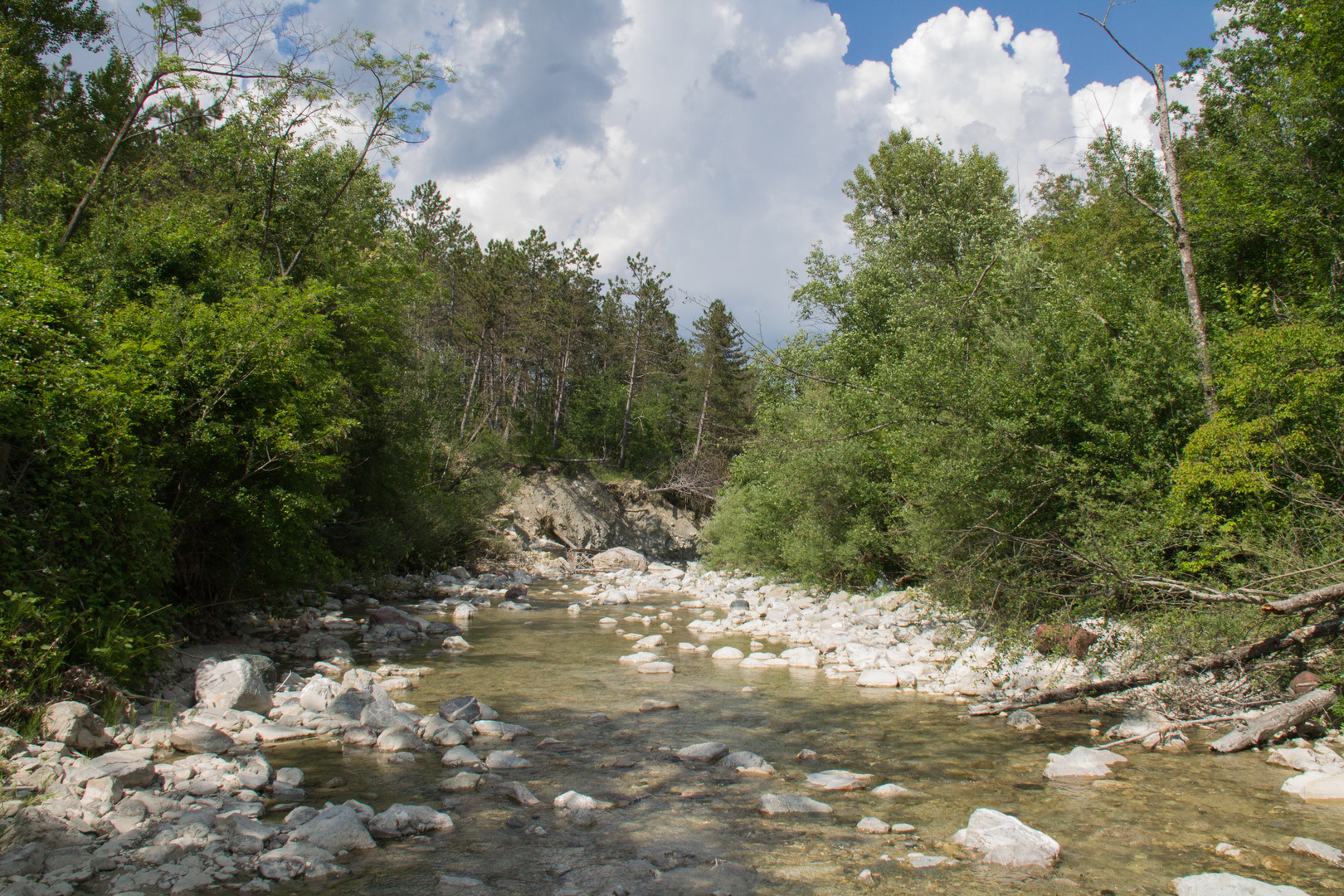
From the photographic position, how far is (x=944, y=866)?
5.07m

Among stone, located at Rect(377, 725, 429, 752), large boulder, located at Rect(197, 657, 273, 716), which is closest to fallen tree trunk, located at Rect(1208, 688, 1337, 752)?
stone, located at Rect(377, 725, 429, 752)

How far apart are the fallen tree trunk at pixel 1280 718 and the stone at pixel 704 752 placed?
4.86 metres

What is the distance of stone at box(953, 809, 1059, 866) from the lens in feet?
16.8

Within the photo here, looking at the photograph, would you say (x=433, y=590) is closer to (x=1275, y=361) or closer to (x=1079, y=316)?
(x=1079, y=316)

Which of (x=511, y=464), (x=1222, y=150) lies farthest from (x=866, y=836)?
(x=511, y=464)

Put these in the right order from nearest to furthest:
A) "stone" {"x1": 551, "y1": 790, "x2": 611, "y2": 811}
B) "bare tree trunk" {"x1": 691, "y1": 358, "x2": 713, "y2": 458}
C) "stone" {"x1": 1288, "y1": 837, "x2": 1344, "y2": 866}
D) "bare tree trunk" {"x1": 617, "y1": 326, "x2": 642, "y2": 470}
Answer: "stone" {"x1": 1288, "y1": 837, "x2": 1344, "y2": 866} → "stone" {"x1": 551, "y1": 790, "x2": 611, "y2": 811} → "bare tree trunk" {"x1": 617, "y1": 326, "x2": 642, "y2": 470} → "bare tree trunk" {"x1": 691, "y1": 358, "x2": 713, "y2": 458}

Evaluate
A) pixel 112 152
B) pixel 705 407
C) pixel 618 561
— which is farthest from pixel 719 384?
pixel 112 152

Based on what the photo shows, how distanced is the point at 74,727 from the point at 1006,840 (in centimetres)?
738

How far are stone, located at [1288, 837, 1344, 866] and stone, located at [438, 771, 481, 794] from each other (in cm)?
620

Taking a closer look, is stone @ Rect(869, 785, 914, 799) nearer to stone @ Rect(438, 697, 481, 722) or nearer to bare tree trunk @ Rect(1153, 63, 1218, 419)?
stone @ Rect(438, 697, 481, 722)

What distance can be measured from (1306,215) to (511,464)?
29.8 metres

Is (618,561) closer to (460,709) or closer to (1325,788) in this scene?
(460,709)

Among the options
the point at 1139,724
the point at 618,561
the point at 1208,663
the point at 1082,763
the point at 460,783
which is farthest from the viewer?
the point at 618,561

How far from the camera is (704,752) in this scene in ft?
24.8
